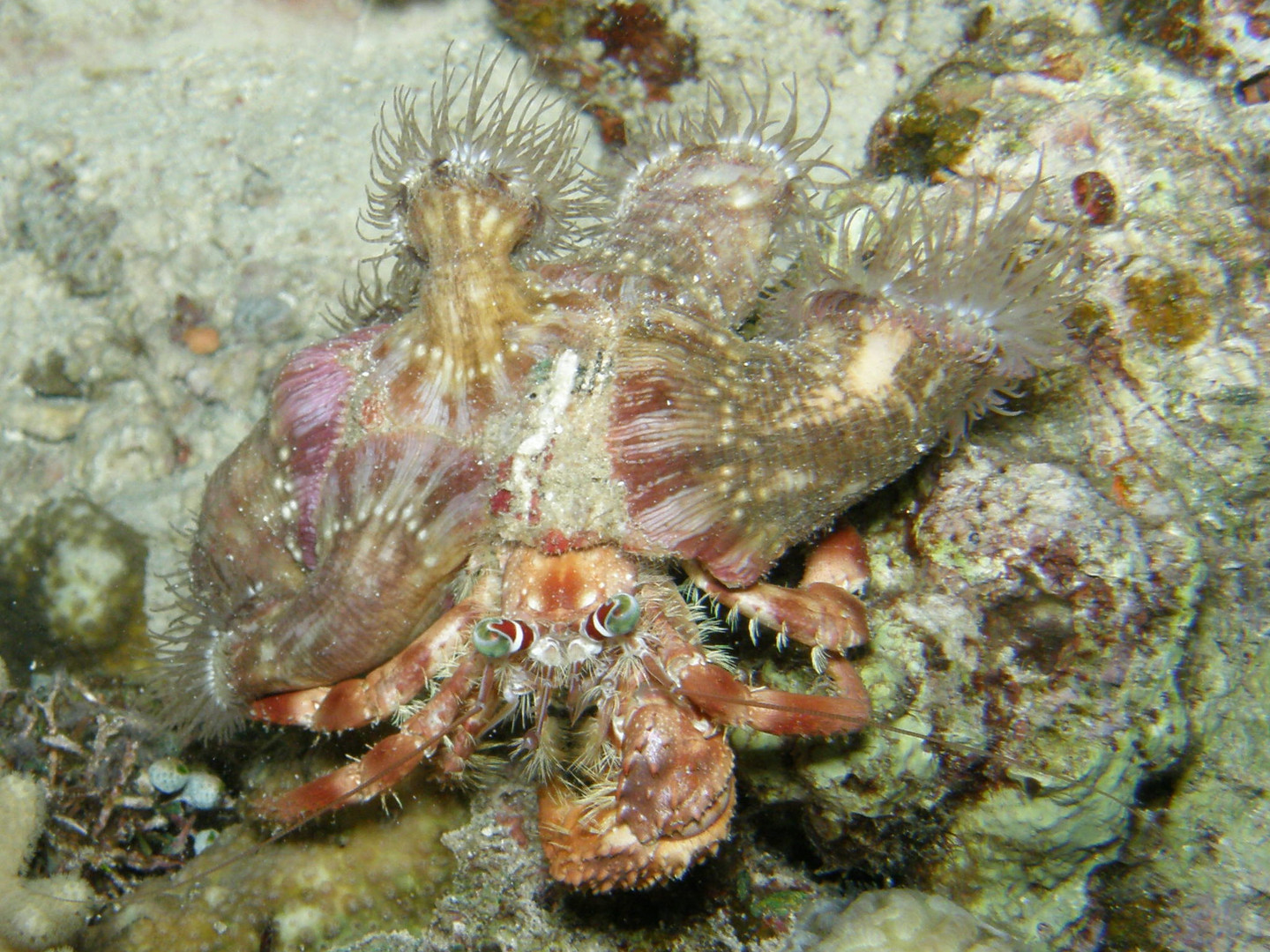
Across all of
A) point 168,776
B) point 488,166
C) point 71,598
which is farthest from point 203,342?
point 488,166

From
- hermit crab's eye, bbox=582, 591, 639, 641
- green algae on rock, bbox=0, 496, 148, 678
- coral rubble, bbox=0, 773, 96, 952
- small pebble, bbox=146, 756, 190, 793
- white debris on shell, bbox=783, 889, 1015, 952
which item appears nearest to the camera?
hermit crab's eye, bbox=582, 591, 639, 641

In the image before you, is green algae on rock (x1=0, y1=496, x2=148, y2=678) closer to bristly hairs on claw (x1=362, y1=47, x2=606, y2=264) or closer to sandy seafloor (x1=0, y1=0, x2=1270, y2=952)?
sandy seafloor (x1=0, y1=0, x2=1270, y2=952)

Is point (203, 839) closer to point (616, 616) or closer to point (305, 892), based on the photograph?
point (305, 892)

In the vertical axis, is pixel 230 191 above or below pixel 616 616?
below

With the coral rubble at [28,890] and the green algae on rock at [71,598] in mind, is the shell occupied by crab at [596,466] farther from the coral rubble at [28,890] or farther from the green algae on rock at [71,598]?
the green algae on rock at [71,598]

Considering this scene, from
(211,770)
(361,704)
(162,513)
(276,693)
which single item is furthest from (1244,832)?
(162,513)

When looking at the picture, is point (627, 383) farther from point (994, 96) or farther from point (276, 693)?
point (994, 96)

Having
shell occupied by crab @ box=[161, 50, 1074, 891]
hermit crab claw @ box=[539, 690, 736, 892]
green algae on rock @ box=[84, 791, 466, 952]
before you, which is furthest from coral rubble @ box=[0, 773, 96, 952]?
hermit crab claw @ box=[539, 690, 736, 892]
